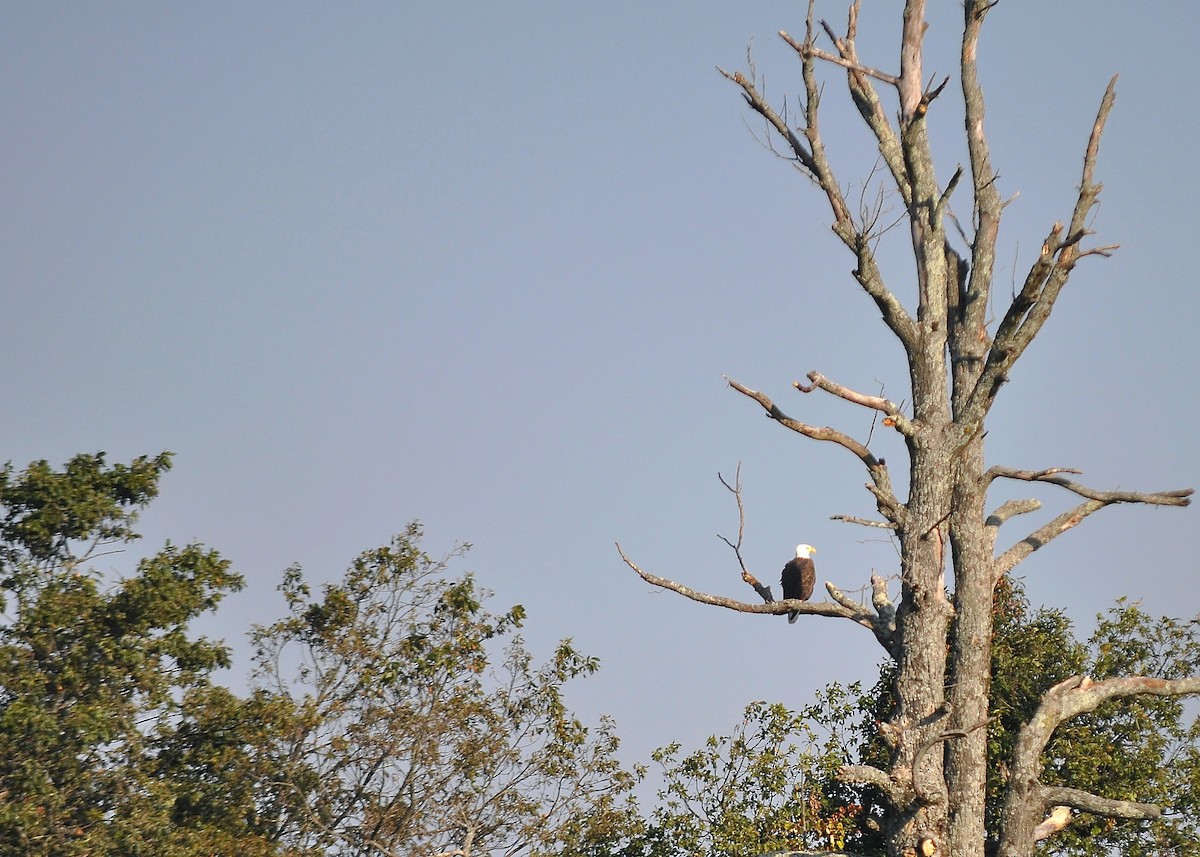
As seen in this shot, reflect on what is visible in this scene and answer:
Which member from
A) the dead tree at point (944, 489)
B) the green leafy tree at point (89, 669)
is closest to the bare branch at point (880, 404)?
the dead tree at point (944, 489)

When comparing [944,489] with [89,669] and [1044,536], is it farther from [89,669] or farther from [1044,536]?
[89,669]

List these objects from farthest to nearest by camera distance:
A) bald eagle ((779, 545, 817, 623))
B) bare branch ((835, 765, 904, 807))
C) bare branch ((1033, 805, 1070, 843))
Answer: bald eagle ((779, 545, 817, 623)) → bare branch ((1033, 805, 1070, 843)) → bare branch ((835, 765, 904, 807))

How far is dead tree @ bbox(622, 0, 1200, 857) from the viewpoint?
9.32 m

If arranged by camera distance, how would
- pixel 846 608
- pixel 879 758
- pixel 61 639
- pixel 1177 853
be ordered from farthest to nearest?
pixel 61 639 < pixel 879 758 < pixel 1177 853 < pixel 846 608

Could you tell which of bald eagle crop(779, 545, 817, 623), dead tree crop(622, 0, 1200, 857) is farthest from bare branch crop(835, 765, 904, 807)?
bald eagle crop(779, 545, 817, 623)

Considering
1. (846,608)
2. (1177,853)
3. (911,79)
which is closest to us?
(846,608)

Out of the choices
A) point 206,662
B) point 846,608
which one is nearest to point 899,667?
point 846,608

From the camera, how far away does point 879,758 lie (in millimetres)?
13055

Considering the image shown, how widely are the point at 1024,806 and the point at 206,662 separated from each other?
28.7ft

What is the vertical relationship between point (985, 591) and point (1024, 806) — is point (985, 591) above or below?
above

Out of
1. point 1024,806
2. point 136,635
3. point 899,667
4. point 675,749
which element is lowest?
point 1024,806

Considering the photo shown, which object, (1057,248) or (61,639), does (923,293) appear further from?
(61,639)

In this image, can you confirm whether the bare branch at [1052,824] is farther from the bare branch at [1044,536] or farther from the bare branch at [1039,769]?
the bare branch at [1044,536]

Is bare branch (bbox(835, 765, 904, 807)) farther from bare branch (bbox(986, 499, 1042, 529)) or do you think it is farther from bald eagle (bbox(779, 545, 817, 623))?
bald eagle (bbox(779, 545, 817, 623))
